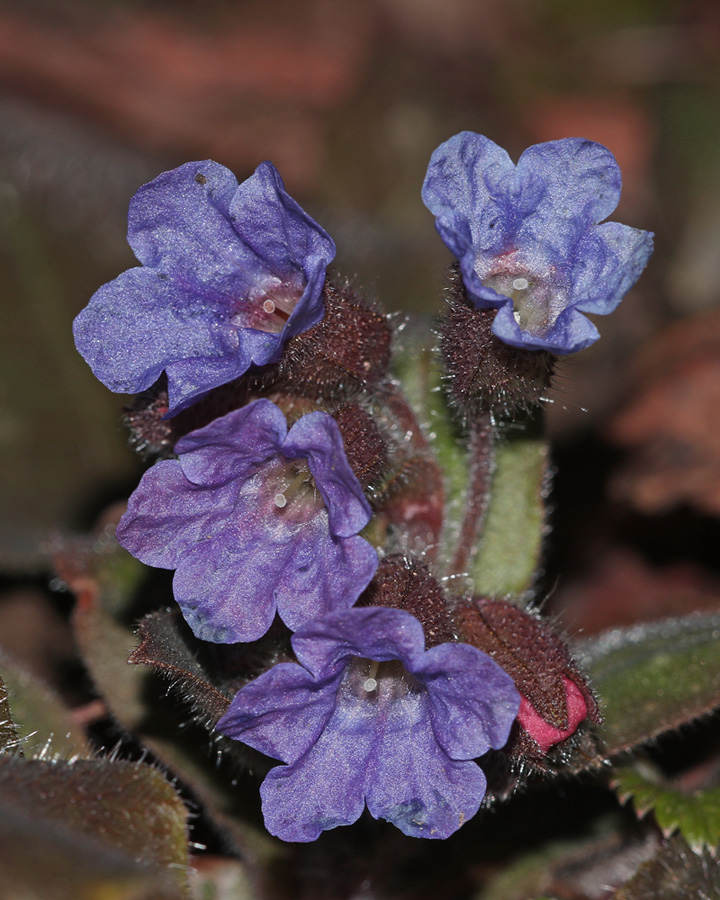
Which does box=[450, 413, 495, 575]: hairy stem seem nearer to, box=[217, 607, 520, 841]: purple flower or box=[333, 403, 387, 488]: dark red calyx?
box=[333, 403, 387, 488]: dark red calyx

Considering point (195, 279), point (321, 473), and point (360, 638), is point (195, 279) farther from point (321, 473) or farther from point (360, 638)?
point (360, 638)

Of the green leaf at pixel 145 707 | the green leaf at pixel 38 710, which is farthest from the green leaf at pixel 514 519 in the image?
the green leaf at pixel 38 710

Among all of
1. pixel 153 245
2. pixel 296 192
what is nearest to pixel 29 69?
pixel 296 192

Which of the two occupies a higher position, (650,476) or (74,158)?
(74,158)

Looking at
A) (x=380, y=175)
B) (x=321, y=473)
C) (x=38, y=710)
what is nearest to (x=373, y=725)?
(x=321, y=473)

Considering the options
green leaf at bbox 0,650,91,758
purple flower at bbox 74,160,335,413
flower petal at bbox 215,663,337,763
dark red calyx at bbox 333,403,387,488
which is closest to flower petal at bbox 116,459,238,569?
purple flower at bbox 74,160,335,413

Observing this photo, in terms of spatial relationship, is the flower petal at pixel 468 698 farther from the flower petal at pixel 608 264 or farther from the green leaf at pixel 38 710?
the green leaf at pixel 38 710

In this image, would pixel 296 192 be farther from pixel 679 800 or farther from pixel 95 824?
pixel 95 824
